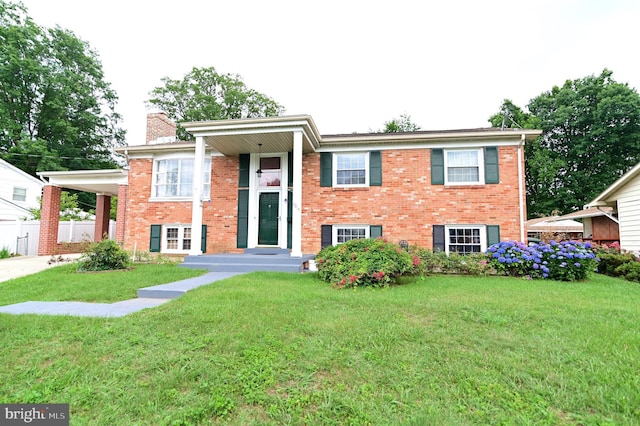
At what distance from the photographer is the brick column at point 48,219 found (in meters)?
12.5

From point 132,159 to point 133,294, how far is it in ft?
25.5

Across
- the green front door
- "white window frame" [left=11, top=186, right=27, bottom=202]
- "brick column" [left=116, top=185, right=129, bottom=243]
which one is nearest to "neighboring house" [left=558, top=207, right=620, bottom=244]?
the green front door

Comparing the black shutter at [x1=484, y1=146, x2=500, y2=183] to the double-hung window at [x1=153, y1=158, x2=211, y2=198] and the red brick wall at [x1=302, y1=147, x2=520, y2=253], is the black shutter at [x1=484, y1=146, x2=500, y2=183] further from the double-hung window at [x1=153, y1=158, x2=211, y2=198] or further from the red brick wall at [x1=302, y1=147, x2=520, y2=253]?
the double-hung window at [x1=153, y1=158, x2=211, y2=198]

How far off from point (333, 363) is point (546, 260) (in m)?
7.34

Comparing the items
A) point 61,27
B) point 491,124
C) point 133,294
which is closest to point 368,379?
point 133,294

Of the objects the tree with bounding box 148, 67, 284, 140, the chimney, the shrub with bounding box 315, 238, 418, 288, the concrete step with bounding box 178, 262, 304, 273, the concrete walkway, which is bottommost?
the concrete walkway

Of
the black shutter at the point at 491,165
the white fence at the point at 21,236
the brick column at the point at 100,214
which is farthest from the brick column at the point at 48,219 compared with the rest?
the black shutter at the point at 491,165

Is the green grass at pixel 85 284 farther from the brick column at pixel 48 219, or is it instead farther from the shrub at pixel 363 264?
the brick column at pixel 48 219

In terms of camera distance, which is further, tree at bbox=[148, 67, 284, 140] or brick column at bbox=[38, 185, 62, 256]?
tree at bbox=[148, 67, 284, 140]

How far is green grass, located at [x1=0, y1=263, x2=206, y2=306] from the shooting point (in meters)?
5.31

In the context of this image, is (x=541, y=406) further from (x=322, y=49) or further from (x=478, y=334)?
(x=322, y=49)

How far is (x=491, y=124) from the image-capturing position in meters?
24.2

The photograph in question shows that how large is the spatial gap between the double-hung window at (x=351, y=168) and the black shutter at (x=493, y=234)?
4268 millimetres

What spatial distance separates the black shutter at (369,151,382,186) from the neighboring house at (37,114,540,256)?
34mm
